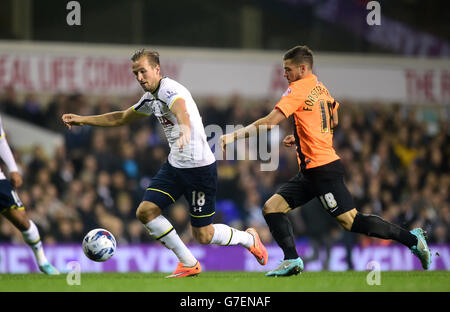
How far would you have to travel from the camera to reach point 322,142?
25.1 feet

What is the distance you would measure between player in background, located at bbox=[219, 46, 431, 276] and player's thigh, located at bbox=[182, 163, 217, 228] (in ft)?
2.48

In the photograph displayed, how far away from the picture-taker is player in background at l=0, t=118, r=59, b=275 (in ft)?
27.5

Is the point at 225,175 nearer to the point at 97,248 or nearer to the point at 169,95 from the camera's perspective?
the point at 97,248

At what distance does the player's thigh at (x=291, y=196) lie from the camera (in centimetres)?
784

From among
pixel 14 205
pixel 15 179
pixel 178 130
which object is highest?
pixel 178 130

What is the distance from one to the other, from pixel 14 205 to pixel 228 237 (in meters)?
2.48

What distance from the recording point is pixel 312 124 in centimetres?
761

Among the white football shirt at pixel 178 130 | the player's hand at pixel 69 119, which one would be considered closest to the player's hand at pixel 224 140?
the white football shirt at pixel 178 130

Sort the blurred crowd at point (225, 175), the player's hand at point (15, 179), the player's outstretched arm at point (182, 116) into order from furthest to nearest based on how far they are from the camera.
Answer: the blurred crowd at point (225, 175), the player's hand at point (15, 179), the player's outstretched arm at point (182, 116)

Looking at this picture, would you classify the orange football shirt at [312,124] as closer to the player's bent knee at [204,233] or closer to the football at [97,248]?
the player's bent knee at [204,233]

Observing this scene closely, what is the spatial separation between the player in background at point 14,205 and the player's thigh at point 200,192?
2081mm

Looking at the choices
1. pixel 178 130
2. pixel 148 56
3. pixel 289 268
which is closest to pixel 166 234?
pixel 178 130
